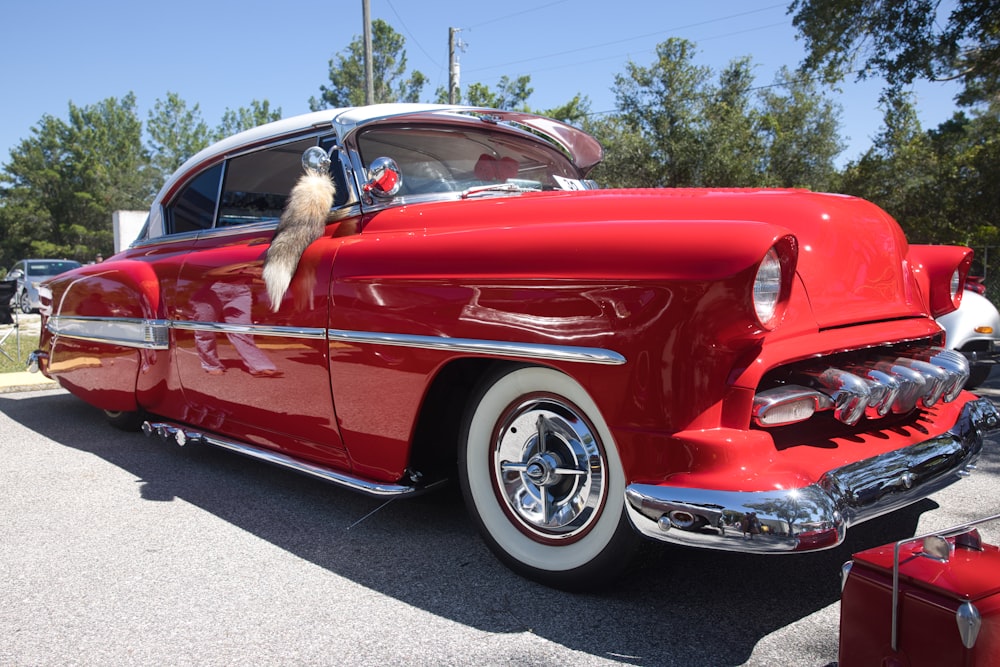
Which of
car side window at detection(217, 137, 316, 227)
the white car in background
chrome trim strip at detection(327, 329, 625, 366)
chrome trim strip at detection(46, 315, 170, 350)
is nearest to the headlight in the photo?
chrome trim strip at detection(327, 329, 625, 366)

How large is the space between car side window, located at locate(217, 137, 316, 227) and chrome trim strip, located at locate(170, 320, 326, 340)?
50cm

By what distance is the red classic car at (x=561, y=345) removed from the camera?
191 centimetres

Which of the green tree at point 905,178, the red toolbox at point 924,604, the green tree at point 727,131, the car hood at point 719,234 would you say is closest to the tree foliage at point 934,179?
the green tree at point 905,178

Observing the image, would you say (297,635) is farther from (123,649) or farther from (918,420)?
(918,420)

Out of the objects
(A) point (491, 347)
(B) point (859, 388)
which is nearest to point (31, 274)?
(A) point (491, 347)

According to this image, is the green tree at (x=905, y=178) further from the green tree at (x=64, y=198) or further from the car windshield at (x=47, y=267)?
the green tree at (x=64, y=198)

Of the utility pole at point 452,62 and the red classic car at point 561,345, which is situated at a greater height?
the utility pole at point 452,62

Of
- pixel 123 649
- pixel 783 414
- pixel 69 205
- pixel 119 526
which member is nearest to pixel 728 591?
pixel 783 414

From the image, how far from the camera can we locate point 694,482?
187cm

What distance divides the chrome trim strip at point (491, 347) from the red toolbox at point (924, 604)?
77 centimetres

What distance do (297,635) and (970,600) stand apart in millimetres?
1641

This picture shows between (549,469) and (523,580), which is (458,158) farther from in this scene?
(523,580)

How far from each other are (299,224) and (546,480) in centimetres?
144

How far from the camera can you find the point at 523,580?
241 cm
